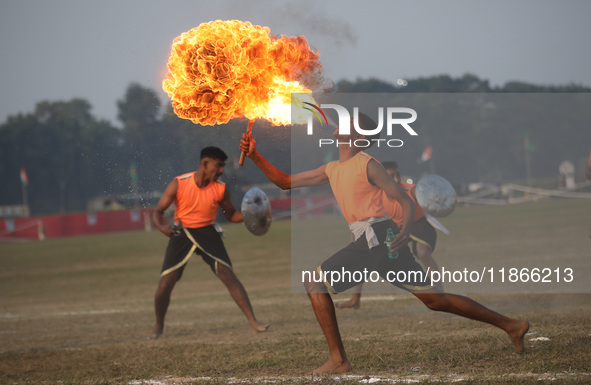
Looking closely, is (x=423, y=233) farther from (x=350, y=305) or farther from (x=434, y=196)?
(x=350, y=305)

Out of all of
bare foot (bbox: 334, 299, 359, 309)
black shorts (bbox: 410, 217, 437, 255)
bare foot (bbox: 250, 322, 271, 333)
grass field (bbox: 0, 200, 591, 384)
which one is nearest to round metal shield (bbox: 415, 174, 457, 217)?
black shorts (bbox: 410, 217, 437, 255)

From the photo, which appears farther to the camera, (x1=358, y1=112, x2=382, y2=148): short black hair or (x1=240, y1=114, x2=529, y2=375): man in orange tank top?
(x1=358, y1=112, x2=382, y2=148): short black hair

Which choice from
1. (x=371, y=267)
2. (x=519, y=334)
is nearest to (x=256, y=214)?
(x=371, y=267)

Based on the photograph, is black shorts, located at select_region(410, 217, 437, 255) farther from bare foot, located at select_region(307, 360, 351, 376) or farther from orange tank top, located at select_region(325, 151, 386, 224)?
bare foot, located at select_region(307, 360, 351, 376)

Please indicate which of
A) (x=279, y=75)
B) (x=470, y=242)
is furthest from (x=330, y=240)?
(x=279, y=75)

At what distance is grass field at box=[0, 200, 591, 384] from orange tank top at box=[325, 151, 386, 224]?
4.10ft

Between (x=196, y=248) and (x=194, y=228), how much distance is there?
0.24 metres

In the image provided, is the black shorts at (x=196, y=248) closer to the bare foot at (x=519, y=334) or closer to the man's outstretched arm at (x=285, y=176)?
the man's outstretched arm at (x=285, y=176)

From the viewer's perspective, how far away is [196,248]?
30.9ft

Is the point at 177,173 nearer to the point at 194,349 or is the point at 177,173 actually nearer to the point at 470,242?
the point at 194,349

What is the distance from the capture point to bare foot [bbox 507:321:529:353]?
6.30 m

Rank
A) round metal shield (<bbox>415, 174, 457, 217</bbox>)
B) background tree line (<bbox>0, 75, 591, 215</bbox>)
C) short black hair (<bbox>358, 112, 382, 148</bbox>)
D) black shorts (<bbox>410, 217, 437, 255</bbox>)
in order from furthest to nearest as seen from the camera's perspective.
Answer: background tree line (<bbox>0, 75, 591, 215</bbox>) < round metal shield (<bbox>415, 174, 457, 217</bbox>) < black shorts (<bbox>410, 217, 437, 255</bbox>) < short black hair (<bbox>358, 112, 382, 148</bbox>)

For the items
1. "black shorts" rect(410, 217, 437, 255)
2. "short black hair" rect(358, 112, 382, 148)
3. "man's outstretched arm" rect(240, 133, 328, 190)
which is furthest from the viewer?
"black shorts" rect(410, 217, 437, 255)

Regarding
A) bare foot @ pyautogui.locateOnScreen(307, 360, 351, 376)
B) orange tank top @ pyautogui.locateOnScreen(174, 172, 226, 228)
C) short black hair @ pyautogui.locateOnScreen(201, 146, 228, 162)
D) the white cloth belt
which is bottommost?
bare foot @ pyautogui.locateOnScreen(307, 360, 351, 376)
